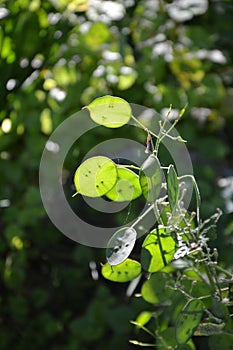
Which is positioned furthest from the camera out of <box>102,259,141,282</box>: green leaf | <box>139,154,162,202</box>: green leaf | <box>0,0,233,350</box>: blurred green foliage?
<box>0,0,233,350</box>: blurred green foliage

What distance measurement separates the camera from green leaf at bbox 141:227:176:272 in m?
0.70

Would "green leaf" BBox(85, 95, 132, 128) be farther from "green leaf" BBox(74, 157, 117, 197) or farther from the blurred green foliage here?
the blurred green foliage

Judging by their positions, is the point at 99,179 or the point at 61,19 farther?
the point at 61,19

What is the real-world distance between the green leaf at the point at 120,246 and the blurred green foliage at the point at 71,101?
557 millimetres

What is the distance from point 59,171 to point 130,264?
672mm

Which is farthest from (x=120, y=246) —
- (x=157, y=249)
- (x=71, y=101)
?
(x=71, y=101)

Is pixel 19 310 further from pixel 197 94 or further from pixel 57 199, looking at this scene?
pixel 197 94

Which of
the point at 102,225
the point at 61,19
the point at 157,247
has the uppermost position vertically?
the point at 157,247

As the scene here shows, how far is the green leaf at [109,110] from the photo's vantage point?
68cm

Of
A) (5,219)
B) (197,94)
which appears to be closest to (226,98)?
(197,94)

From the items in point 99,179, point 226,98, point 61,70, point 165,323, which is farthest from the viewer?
point 226,98

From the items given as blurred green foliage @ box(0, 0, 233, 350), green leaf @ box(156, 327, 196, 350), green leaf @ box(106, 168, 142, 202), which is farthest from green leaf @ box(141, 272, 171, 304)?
blurred green foliage @ box(0, 0, 233, 350)

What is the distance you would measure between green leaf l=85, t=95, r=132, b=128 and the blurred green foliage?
57 centimetres

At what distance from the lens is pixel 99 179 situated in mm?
687
